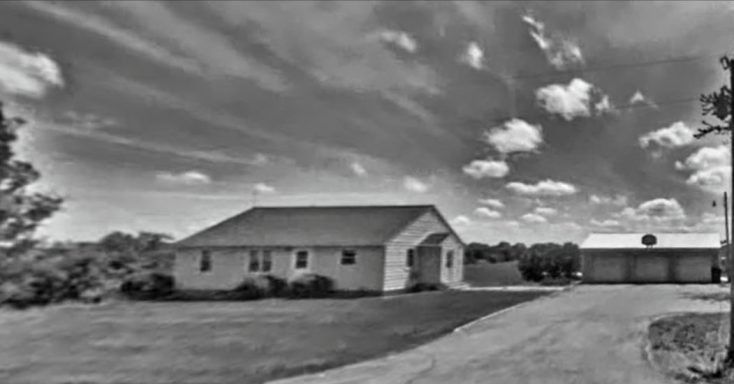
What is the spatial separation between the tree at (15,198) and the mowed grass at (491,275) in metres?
26.4

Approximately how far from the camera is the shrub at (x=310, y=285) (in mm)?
26656

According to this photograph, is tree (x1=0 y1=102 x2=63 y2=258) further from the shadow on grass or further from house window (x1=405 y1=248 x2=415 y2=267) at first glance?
house window (x1=405 y1=248 x2=415 y2=267)

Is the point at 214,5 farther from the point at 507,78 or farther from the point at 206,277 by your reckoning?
the point at 206,277

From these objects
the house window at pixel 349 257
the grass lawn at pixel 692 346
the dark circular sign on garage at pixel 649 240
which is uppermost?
the dark circular sign on garage at pixel 649 240

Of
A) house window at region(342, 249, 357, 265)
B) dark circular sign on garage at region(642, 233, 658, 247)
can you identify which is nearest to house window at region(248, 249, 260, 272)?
house window at region(342, 249, 357, 265)

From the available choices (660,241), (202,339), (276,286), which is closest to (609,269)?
(660,241)

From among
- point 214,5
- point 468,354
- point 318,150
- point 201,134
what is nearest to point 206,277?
point 318,150

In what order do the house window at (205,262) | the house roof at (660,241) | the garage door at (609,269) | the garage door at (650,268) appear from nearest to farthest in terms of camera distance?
1. the house window at (205,262)
2. the house roof at (660,241)
3. the garage door at (650,268)
4. the garage door at (609,269)

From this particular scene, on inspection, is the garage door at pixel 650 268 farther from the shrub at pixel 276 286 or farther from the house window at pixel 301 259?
the shrub at pixel 276 286

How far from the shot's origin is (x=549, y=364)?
10.4 meters

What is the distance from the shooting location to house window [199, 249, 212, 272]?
27922 millimetres

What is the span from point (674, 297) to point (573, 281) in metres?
12.0

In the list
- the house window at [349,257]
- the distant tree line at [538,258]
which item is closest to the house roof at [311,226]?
the house window at [349,257]

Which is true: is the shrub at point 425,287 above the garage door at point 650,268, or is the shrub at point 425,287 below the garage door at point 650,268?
below
